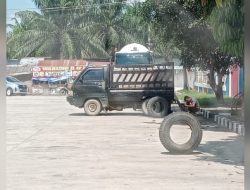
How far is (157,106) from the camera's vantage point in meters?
18.7

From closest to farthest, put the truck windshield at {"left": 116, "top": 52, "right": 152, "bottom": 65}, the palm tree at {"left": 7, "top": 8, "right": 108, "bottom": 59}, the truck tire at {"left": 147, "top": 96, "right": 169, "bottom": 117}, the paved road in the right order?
1. the paved road
2. the truck tire at {"left": 147, "top": 96, "right": 169, "bottom": 117}
3. the truck windshield at {"left": 116, "top": 52, "right": 152, "bottom": 65}
4. the palm tree at {"left": 7, "top": 8, "right": 108, "bottom": 59}

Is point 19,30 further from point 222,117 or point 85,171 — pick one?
point 85,171

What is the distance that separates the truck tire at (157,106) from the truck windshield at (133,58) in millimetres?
4469

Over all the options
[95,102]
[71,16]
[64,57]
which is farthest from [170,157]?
[64,57]

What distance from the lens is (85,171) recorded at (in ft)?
25.0

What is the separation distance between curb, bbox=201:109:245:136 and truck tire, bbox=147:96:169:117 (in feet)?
4.64

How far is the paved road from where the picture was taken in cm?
668

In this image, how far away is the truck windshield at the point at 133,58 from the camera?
75.6 feet

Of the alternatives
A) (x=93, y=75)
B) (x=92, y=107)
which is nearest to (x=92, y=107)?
(x=92, y=107)

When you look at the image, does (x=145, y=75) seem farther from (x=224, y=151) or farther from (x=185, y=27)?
(x=224, y=151)

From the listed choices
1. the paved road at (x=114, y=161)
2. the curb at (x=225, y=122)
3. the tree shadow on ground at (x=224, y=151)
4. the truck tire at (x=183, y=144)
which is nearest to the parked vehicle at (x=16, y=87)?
the curb at (x=225, y=122)

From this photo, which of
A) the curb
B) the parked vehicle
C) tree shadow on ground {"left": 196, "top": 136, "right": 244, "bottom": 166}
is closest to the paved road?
tree shadow on ground {"left": 196, "top": 136, "right": 244, "bottom": 166}

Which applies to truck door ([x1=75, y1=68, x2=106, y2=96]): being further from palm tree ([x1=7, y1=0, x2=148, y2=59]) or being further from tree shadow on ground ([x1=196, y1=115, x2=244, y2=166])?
palm tree ([x1=7, y1=0, x2=148, y2=59])

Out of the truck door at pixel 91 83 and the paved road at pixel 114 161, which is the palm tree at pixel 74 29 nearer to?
the truck door at pixel 91 83
